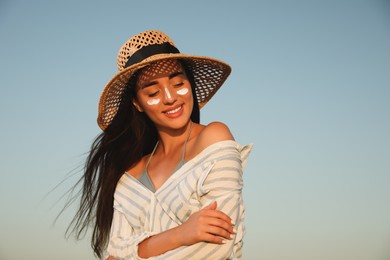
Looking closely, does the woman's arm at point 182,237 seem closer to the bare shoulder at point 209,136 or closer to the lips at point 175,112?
the bare shoulder at point 209,136

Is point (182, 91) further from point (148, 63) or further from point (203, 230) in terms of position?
point (203, 230)

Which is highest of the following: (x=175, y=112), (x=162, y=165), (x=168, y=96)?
(x=168, y=96)

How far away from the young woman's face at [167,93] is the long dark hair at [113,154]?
0.32 m

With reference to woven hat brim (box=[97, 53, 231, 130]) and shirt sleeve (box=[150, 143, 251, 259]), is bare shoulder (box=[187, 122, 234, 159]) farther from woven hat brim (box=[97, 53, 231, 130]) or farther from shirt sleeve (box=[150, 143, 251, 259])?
woven hat brim (box=[97, 53, 231, 130])

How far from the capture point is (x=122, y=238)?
475 centimetres

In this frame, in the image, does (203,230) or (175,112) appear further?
(175,112)

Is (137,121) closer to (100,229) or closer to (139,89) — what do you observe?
(139,89)

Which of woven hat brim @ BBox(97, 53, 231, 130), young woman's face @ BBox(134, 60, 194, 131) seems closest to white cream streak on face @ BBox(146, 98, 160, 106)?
young woman's face @ BBox(134, 60, 194, 131)

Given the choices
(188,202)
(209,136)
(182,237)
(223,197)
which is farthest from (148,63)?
(182,237)

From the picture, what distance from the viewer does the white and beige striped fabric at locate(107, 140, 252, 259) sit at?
13.6 feet

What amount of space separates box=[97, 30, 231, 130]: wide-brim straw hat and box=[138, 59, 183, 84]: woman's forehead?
63mm

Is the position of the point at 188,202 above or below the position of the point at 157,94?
below

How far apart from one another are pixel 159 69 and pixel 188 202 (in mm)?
1065

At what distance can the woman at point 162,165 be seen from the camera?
4.16m
